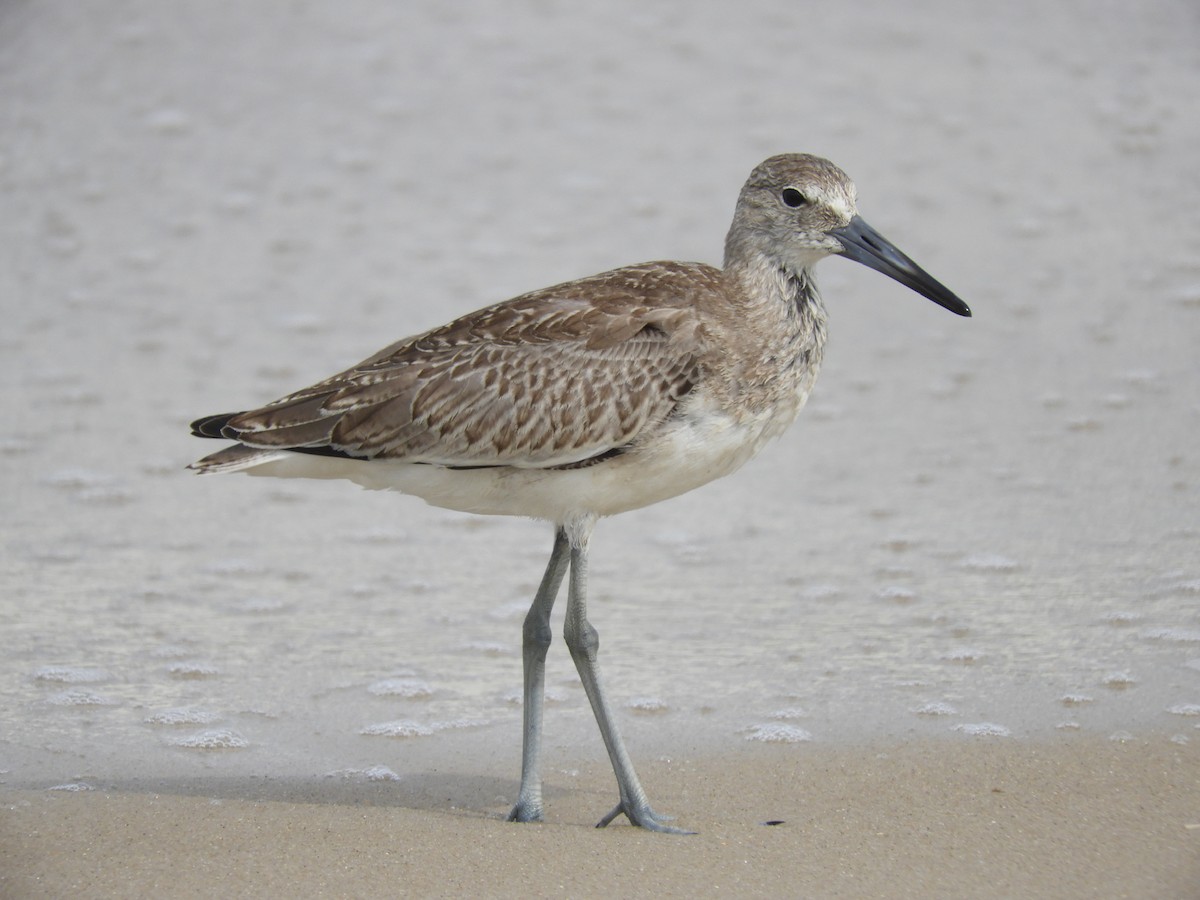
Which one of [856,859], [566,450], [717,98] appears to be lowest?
[856,859]

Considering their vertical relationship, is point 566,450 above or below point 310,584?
above

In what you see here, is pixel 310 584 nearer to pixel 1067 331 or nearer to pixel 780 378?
pixel 780 378

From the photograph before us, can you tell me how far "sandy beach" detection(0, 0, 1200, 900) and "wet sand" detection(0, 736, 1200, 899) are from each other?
2cm

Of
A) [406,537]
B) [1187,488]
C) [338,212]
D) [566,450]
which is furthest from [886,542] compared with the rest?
[338,212]

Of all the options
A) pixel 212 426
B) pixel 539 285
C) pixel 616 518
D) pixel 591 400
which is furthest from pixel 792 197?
pixel 539 285

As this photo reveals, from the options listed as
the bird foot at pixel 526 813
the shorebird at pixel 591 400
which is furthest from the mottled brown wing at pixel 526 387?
the bird foot at pixel 526 813

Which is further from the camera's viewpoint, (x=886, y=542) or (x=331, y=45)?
(x=331, y=45)

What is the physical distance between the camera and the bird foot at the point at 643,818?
16.0 feet

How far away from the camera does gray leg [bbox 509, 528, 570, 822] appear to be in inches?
197

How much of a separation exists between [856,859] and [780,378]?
1.43 meters

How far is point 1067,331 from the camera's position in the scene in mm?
9414

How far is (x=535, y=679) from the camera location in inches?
206

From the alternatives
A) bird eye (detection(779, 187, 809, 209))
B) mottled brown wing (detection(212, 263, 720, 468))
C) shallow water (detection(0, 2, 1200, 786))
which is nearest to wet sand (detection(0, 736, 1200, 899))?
shallow water (detection(0, 2, 1200, 786))

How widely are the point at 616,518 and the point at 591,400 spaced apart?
2.75 metres
